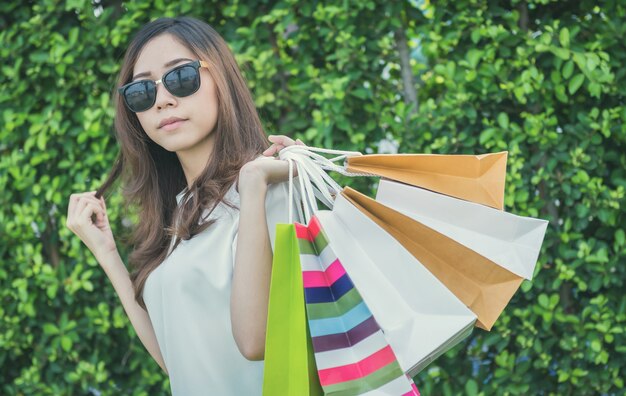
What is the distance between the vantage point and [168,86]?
2.14 meters

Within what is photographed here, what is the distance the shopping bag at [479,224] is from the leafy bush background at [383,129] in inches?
54.1

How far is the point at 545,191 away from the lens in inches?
135

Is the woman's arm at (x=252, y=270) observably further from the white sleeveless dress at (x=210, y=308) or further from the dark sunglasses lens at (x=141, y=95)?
the dark sunglasses lens at (x=141, y=95)

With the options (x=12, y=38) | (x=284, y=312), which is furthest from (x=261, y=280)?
(x=12, y=38)

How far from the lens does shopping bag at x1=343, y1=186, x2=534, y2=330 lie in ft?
6.22

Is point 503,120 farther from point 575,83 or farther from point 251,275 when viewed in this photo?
point 251,275

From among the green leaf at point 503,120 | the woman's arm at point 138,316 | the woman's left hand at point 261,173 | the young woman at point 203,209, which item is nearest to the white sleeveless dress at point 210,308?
the young woman at point 203,209

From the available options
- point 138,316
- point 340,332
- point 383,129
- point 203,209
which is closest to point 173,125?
point 203,209

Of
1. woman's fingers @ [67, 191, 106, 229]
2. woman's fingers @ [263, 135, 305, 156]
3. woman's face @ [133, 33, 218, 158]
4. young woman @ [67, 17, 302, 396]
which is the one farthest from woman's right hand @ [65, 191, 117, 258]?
woman's fingers @ [263, 135, 305, 156]

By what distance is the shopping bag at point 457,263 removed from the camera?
1.89m

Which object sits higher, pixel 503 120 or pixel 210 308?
pixel 503 120

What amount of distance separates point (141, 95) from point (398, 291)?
0.84 meters

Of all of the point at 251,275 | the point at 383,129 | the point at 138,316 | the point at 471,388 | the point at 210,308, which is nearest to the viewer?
the point at 251,275

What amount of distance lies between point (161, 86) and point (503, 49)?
1.64m
